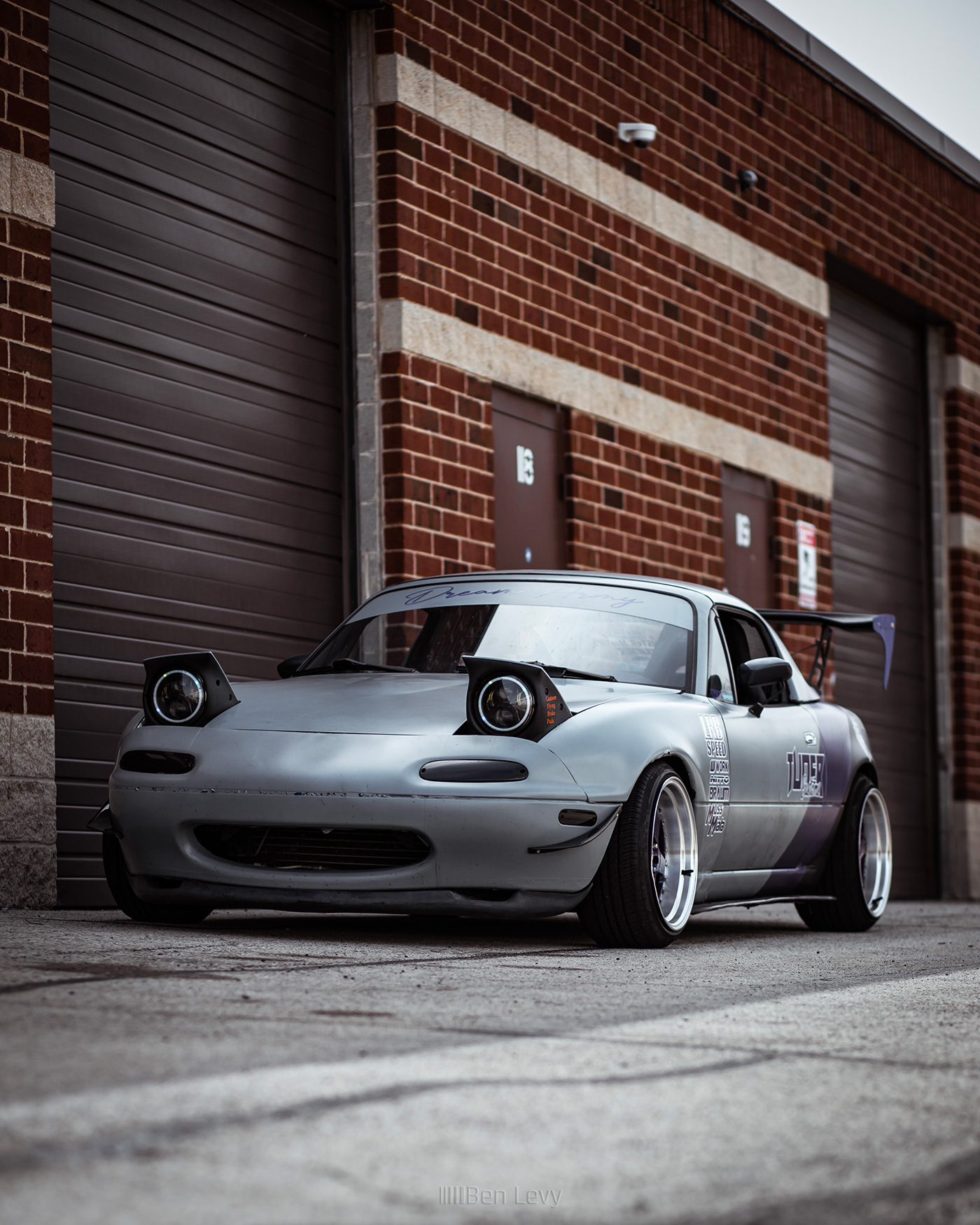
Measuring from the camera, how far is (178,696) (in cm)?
620

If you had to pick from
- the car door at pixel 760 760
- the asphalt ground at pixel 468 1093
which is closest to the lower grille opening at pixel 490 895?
the asphalt ground at pixel 468 1093

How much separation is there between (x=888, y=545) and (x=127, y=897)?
1246cm

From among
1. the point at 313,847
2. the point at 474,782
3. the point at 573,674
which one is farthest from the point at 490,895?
the point at 573,674

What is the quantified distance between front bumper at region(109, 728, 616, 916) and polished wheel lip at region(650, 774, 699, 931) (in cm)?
44

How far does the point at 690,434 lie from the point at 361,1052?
36.0 ft

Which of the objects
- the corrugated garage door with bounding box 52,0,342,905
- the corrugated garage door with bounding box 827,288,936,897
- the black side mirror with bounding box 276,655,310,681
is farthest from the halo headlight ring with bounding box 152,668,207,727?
the corrugated garage door with bounding box 827,288,936,897

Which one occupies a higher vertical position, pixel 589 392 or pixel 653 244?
pixel 653 244

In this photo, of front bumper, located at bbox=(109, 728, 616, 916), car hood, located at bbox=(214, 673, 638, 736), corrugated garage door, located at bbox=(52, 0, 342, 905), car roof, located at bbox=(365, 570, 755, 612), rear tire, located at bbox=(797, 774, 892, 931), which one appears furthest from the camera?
corrugated garage door, located at bbox=(52, 0, 342, 905)

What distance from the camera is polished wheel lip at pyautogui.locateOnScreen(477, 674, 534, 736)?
228 inches

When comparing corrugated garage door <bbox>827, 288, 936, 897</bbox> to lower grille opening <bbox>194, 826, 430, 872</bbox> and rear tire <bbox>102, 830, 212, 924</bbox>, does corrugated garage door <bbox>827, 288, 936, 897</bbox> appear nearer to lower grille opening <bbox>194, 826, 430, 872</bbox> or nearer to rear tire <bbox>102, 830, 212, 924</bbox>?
rear tire <bbox>102, 830, 212, 924</bbox>

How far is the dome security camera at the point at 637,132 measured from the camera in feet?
42.9

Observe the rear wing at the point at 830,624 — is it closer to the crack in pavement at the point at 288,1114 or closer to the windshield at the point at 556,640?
the windshield at the point at 556,640

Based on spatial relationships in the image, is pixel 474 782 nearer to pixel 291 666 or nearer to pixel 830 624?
pixel 291 666

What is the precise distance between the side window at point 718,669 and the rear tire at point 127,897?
6.95ft
